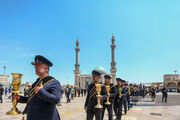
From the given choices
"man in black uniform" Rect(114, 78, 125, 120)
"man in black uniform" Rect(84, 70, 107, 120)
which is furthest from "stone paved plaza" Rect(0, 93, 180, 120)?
"man in black uniform" Rect(84, 70, 107, 120)

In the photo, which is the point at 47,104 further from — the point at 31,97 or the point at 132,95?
the point at 132,95

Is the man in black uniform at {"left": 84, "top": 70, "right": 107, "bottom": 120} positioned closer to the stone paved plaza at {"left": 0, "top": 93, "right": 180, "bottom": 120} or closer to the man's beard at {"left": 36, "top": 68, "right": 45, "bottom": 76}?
the man's beard at {"left": 36, "top": 68, "right": 45, "bottom": 76}

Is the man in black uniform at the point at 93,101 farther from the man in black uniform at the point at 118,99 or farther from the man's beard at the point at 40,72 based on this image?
the man in black uniform at the point at 118,99

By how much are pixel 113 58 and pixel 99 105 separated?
60.8 metres

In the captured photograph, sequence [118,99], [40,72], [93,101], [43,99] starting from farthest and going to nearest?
[118,99] → [93,101] → [40,72] → [43,99]

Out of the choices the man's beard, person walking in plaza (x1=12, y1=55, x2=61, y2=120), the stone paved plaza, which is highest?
the man's beard

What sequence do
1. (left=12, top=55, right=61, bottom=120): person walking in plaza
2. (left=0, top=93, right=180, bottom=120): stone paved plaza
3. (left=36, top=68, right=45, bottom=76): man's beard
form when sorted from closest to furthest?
1. (left=12, top=55, right=61, bottom=120): person walking in plaza
2. (left=36, top=68, right=45, bottom=76): man's beard
3. (left=0, top=93, right=180, bottom=120): stone paved plaza

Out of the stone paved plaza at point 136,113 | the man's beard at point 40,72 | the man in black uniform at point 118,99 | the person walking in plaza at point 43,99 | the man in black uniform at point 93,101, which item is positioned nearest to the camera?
the person walking in plaza at point 43,99

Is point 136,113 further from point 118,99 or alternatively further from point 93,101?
point 93,101

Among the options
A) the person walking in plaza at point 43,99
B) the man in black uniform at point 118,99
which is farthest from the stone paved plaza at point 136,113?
the person walking in plaza at point 43,99

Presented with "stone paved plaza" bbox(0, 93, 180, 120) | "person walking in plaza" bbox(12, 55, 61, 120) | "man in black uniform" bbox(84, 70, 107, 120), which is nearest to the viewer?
"person walking in plaza" bbox(12, 55, 61, 120)

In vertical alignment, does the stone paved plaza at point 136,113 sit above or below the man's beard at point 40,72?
below

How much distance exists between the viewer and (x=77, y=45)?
68.4 meters

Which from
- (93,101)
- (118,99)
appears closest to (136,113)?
(118,99)
